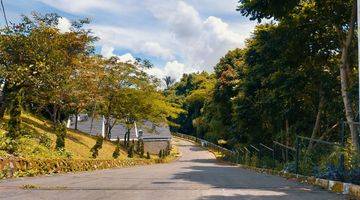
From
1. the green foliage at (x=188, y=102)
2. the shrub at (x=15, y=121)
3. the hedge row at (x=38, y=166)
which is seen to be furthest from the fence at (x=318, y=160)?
the green foliage at (x=188, y=102)

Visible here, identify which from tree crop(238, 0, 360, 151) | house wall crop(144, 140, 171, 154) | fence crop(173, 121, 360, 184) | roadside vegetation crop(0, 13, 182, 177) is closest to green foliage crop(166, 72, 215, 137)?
house wall crop(144, 140, 171, 154)

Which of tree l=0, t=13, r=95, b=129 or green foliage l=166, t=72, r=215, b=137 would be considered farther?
green foliage l=166, t=72, r=215, b=137

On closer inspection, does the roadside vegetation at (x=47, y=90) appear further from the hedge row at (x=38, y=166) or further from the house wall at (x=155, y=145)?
the house wall at (x=155, y=145)

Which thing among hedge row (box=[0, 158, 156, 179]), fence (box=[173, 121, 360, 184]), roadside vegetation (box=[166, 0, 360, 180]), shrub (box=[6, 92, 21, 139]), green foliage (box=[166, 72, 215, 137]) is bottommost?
hedge row (box=[0, 158, 156, 179])

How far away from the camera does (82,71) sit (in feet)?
118

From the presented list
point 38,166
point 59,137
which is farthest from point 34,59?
point 38,166

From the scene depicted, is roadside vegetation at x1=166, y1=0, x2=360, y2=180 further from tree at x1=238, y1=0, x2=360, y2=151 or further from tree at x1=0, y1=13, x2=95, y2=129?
tree at x1=0, y1=13, x2=95, y2=129

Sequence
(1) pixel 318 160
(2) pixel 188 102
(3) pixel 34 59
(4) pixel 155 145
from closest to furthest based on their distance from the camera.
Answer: (1) pixel 318 160, (3) pixel 34 59, (4) pixel 155 145, (2) pixel 188 102

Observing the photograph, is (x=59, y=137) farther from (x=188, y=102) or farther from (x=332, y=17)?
(x=188, y=102)

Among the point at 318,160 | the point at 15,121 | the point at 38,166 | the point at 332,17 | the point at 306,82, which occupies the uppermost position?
the point at 332,17

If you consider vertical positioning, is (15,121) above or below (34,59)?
below

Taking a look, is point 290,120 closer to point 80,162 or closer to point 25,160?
point 80,162

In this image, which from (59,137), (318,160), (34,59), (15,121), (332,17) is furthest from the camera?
(34,59)

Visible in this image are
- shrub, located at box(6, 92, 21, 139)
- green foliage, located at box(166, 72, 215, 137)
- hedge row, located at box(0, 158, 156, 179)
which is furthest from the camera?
green foliage, located at box(166, 72, 215, 137)
